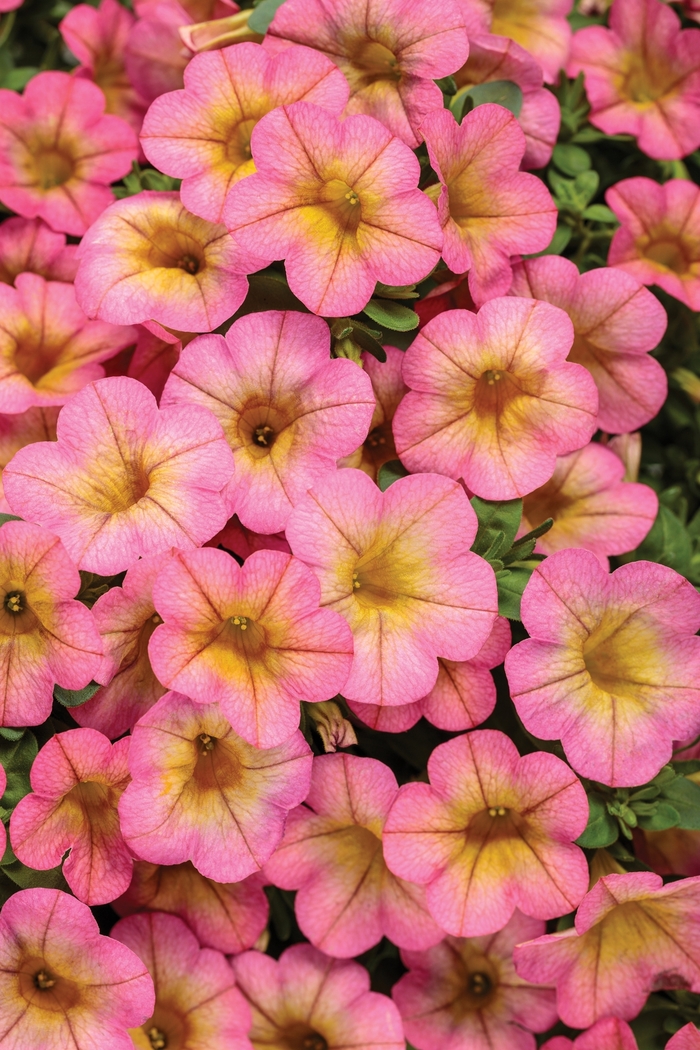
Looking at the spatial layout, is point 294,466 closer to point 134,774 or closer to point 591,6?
point 134,774

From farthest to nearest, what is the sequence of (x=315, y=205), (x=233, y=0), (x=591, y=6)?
(x=591, y=6) < (x=233, y=0) < (x=315, y=205)

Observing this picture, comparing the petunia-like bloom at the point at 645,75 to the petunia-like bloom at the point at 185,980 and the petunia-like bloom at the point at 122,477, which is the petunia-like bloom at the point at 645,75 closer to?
the petunia-like bloom at the point at 122,477

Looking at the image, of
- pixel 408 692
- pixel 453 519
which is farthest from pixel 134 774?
pixel 453 519

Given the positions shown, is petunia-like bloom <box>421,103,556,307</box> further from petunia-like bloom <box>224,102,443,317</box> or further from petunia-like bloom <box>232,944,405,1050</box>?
petunia-like bloom <box>232,944,405,1050</box>

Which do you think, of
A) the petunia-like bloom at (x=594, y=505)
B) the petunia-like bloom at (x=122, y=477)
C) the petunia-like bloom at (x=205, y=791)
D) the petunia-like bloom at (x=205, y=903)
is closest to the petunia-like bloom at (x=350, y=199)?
the petunia-like bloom at (x=122, y=477)

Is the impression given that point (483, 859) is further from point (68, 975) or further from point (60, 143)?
point (60, 143)

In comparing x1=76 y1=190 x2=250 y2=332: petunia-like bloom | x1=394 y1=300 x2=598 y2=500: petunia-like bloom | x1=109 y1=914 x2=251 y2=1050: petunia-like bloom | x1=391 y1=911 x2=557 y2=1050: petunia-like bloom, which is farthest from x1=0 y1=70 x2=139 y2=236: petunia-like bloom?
x1=391 y1=911 x2=557 y2=1050: petunia-like bloom

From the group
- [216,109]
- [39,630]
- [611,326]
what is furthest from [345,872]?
[216,109]
